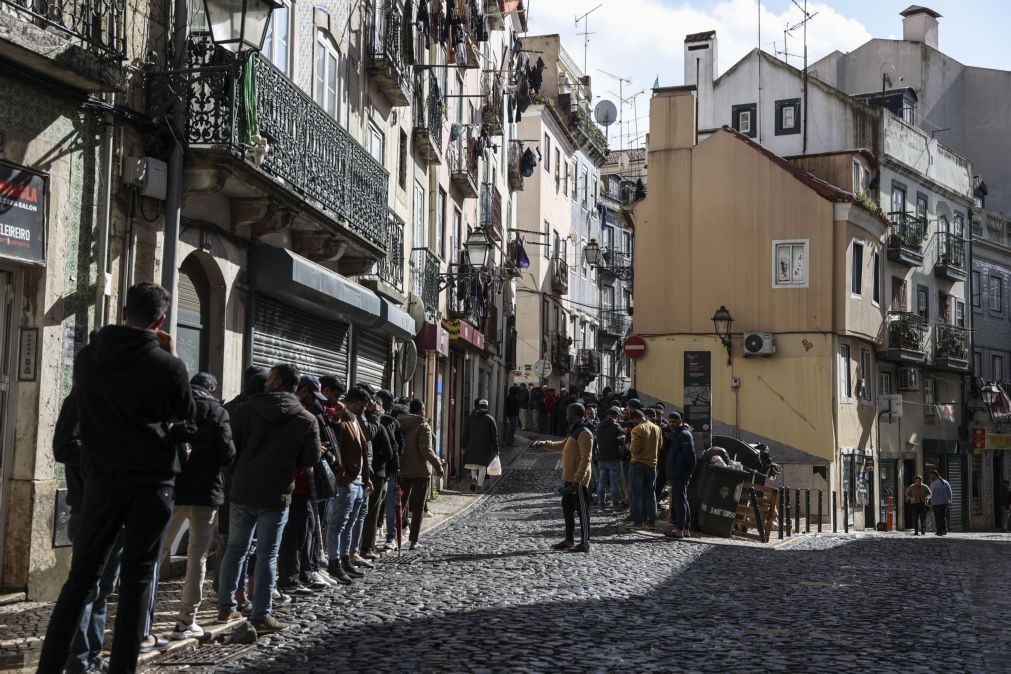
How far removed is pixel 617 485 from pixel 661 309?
44.7 feet

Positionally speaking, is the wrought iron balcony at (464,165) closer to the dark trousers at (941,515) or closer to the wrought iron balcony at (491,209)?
the wrought iron balcony at (491,209)

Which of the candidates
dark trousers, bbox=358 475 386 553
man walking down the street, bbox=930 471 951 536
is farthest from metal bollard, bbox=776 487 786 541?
man walking down the street, bbox=930 471 951 536

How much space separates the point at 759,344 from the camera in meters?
34.0

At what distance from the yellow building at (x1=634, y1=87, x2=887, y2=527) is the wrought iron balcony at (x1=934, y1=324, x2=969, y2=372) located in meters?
8.34

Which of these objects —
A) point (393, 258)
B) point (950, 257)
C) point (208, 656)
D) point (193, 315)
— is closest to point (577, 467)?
point (193, 315)

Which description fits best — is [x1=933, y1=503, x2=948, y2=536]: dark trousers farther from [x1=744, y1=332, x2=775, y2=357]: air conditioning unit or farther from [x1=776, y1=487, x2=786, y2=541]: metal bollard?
[x1=776, y1=487, x2=786, y2=541]: metal bollard

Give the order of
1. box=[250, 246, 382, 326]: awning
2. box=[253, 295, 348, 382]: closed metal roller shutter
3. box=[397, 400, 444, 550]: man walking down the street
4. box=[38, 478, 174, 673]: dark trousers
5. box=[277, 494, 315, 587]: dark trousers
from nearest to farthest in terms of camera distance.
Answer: box=[38, 478, 174, 673]: dark trousers, box=[277, 494, 315, 587]: dark trousers, box=[397, 400, 444, 550]: man walking down the street, box=[250, 246, 382, 326]: awning, box=[253, 295, 348, 382]: closed metal roller shutter

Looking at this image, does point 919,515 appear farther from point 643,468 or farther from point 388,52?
point 388,52

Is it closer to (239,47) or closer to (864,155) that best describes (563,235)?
(864,155)

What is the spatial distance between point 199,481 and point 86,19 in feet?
15.0

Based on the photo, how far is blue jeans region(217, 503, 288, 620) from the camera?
28.0 feet

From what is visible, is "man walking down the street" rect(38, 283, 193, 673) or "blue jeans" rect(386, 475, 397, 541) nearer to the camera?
"man walking down the street" rect(38, 283, 193, 673)

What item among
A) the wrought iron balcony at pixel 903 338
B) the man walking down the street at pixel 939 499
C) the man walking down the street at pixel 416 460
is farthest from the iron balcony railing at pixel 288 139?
the wrought iron balcony at pixel 903 338

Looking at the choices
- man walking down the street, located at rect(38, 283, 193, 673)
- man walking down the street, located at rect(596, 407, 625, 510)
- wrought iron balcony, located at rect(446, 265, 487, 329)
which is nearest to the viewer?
man walking down the street, located at rect(38, 283, 193, 673)
